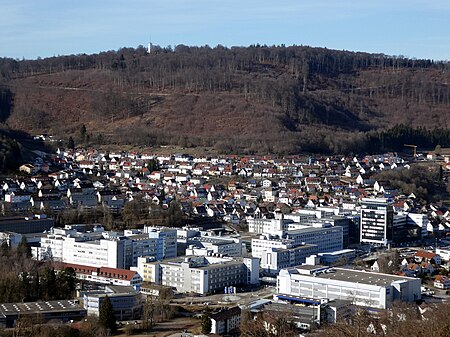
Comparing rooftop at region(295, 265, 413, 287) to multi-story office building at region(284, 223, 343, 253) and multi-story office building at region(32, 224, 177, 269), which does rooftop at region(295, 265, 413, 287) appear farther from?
multi-story office building at region(32, 224, 177, 269)

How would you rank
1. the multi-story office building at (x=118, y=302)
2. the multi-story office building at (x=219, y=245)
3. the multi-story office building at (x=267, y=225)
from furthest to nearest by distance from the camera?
1. the multi-story office building at (x=267, y=225)
2. the multi-story office building at (x=219, y=245)
3. the multi-story office building at (x=118, y=302)

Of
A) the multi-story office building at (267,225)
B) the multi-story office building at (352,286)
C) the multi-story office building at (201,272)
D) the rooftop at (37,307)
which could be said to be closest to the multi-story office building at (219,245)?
the multi-story office building at (201,272)

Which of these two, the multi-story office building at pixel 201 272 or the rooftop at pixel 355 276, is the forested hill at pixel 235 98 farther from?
the rooftop at pixel 355 276

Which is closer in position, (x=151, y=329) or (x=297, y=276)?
(x=151, y=329)

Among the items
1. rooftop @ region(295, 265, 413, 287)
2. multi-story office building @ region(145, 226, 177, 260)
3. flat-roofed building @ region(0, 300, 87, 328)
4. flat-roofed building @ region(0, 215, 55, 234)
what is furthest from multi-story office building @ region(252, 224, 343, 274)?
flat-roofed building @ region(0, 215, 55, 234)

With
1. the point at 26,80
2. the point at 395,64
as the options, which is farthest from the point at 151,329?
the point at 395,64

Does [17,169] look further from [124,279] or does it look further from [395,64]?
[395,64]
